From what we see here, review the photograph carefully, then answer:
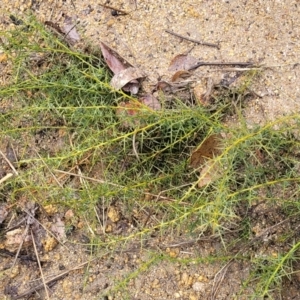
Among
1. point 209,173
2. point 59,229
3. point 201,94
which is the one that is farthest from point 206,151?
point 59,229

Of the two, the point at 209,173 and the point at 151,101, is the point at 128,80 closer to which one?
the point at 151,101

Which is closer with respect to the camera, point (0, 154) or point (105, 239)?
point (105, 239)

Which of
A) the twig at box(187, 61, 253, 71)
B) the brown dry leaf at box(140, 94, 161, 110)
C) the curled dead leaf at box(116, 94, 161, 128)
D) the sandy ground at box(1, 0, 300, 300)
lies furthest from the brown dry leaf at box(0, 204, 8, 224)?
the twig at box(187, 61, 253, 71)

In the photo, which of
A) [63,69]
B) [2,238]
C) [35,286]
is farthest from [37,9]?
[35,286]

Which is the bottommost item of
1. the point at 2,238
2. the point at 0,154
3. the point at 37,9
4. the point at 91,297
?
the point at 91,297

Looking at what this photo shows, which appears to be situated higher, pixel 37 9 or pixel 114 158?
pixel 37 9

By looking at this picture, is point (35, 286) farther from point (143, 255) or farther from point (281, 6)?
point (281, 6)
